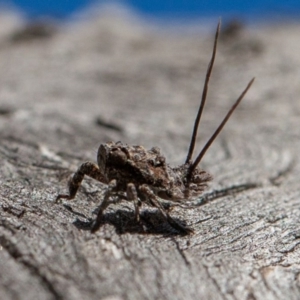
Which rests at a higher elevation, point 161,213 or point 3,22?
point 3,22

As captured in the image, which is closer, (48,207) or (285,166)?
(48,207)

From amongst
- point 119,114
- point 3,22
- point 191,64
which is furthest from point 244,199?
point 3,22

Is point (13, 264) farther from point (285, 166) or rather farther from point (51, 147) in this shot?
point (285, 166)

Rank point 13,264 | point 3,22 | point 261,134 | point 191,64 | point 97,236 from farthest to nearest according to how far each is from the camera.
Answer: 1. point 3,22
2. point 191,64
3. point 261,134
4. point 97,236
5. point 13,264

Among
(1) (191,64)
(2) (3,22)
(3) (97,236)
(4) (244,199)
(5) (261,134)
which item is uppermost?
(2) (3,22)

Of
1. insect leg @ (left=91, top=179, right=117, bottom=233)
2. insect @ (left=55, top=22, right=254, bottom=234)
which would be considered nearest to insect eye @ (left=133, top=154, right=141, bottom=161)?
insect @ (left=55, top=22, right=254, bottom=234)

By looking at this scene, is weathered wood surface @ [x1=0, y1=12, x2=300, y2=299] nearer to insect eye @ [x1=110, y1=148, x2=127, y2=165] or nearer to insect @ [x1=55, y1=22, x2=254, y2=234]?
insect @ [x1=55, y1=22, x2=254, y2=234]

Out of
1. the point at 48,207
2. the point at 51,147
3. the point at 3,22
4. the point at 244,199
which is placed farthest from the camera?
the point at 3,22
